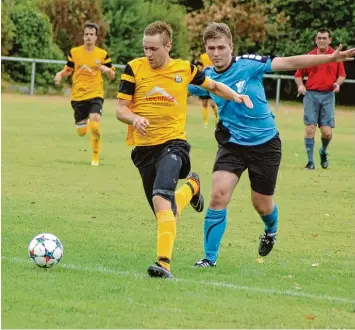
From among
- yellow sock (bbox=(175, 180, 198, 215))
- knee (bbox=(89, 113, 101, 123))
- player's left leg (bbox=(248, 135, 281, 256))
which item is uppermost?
player's left leg (bbox=(248, 135, 281, 256))

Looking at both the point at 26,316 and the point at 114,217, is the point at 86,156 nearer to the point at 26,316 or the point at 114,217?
the point at 114,217

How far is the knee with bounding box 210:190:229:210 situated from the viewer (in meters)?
9.08

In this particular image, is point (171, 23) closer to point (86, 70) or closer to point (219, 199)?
point (86, 70)

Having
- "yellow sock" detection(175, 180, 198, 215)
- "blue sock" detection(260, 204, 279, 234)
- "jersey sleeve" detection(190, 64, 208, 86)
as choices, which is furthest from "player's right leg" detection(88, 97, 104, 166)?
"jersey sleeve" detection(190, 64, 208, 86)

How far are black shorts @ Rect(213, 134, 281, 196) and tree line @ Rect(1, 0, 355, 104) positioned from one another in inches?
1179

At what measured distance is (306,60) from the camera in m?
8.94

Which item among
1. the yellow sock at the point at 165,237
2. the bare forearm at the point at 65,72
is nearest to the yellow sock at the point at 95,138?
the bare forearm at the point at 65,72

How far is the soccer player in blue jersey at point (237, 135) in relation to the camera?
909 cm

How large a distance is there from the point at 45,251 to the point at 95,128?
30.8 ft

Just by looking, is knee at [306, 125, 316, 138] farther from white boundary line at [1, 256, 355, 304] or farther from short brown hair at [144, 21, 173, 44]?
white boundary line at [1, 256, 355, 304]

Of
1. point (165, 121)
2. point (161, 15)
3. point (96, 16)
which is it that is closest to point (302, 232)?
point (165, 121)

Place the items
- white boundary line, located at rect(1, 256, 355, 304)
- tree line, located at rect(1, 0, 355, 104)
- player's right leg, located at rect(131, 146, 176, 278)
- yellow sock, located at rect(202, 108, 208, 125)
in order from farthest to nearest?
tree line, located at rect(1, 0, 355, 104), yellow sock, located at rect(202, 108, 208, 125), player's right leg, located at rect(131, 146, 176, 278), white boundary line, located at rect(1, 256, 355, 304)

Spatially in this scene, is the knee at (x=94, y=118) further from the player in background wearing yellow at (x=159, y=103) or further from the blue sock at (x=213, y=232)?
the blue sock at (x=213, y=232)

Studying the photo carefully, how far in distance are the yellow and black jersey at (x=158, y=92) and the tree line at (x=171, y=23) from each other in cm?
2995
